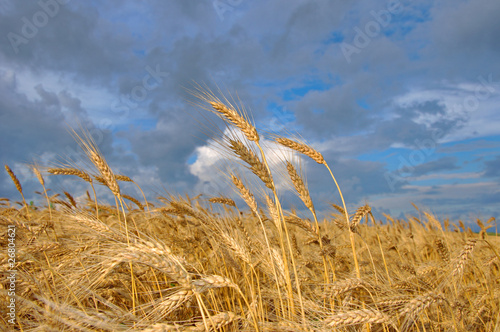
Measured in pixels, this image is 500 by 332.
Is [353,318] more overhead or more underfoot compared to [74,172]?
more underfoot

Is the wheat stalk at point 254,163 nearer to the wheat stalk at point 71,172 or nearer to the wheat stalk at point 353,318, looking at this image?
the wheat stalk at point 353,318

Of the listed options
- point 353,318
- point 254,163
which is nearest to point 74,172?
point 254,163

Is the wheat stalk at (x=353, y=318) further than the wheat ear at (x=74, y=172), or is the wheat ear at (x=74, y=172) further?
the wheat ear at (x=74, y=172)

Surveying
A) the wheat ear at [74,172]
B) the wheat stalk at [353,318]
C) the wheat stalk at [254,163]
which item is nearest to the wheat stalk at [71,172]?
the wheat ear at [74,172]

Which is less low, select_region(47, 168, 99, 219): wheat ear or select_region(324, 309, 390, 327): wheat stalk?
select_region(47, 168, 99, 219): wheat ear

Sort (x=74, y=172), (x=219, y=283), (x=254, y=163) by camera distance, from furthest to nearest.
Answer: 1. (x=74, y=172)
2. (x=254, y=163)
3. (x=219, y=283)

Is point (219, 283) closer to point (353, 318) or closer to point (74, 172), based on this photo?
point (353, 318)

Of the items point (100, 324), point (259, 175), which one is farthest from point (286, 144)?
point (100, 324)

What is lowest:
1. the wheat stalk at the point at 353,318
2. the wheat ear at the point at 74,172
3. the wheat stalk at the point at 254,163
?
the wheat stalk at the point at 353,318

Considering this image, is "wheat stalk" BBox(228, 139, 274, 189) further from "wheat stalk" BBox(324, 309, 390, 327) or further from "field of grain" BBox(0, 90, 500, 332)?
"wheat stalk" BBox(324, 309, 390, 327)

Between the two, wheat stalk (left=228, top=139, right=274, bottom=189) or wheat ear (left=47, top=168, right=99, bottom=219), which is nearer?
wheat stalk (left=228, top=139, right=274, bottom=189)

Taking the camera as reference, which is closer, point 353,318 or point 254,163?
point 353,318

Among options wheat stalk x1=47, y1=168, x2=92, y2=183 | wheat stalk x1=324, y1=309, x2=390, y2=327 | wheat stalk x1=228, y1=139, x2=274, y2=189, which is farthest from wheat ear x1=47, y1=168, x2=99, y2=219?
wheat stalk x1=324, y1=309, x2=390, y2=327

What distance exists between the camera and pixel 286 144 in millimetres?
3125
